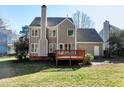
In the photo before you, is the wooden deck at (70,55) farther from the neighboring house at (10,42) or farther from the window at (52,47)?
the neighboring house at (10,42)

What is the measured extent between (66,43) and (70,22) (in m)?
1.39

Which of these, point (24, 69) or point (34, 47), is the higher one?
point (34, 47)

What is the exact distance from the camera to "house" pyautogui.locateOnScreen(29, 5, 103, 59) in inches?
713

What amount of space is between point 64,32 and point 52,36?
846 mm

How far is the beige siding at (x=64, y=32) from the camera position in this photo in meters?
18.5

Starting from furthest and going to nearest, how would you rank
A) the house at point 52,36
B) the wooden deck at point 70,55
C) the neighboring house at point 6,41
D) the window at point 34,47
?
the neighboring house at point 6,41 < the window at point 34,47 < the house at point 52,36 < the wooden deck at point 70,55

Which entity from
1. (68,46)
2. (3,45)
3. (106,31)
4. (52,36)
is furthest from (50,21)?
(106,31)

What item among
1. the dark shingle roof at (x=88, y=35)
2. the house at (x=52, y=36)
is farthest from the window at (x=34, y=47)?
the dark shingle roof at (x=88, y=35)

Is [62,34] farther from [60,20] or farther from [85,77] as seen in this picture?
[85,77]

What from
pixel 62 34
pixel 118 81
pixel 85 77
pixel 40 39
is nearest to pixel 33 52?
pixel 40 39

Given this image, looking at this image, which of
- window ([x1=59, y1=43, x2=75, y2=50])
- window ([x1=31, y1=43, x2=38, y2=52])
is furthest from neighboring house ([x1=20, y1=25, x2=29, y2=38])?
window ([x1=59, y1=43, x2=75, y2=50])

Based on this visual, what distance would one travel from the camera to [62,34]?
1867 centimetres

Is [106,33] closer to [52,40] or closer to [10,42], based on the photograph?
[52,40]

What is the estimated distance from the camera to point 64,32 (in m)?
18.6
